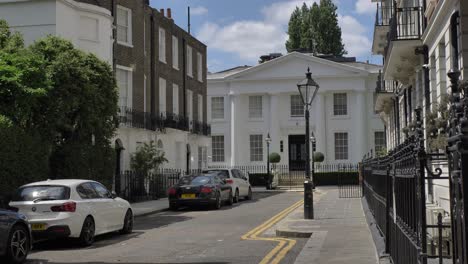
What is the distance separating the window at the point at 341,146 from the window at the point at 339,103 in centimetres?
209

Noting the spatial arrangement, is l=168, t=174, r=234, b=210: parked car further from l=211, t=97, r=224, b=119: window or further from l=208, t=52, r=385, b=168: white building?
l=211, t=97, r=224, b=119: window

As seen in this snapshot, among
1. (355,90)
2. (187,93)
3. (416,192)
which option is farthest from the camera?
(355,90)

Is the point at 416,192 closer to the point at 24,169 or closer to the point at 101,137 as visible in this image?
the point at 24,169

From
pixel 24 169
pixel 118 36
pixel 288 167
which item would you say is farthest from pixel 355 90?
pixel 24 169

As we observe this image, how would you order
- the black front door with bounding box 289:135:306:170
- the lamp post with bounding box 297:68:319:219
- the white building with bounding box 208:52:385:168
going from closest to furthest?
the lamp post with bounding box 297:68:319:219
the white building with bounding box 208:52:385:168
the black front door with bounding box 289:135:306:170

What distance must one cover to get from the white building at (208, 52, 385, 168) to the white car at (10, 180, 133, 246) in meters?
→ 41.0

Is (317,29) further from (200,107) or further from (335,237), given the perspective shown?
(335,237)

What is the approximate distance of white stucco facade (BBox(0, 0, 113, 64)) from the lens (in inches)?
994

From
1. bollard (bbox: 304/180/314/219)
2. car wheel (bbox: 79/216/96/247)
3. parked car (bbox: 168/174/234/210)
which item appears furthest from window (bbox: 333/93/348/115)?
car wheel (bbox: 79/216/96/247)

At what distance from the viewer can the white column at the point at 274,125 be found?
5498 cm

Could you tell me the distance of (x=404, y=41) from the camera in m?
18.8

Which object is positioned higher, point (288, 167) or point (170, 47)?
point (170, 47)

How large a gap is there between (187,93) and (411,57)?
2281cm

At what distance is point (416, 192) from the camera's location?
5156 millimetres
